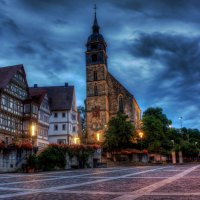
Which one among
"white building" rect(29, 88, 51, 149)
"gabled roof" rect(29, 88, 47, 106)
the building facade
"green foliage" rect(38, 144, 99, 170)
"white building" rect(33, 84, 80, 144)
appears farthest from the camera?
"white building" rect(33, 84, 80, 144)

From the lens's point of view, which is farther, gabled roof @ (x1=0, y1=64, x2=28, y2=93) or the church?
the church

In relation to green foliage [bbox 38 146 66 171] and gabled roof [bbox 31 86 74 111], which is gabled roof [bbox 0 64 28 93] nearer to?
green foliage [bbox 38 146 66 171]

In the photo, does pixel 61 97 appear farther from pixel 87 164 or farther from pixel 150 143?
pixel 87 164

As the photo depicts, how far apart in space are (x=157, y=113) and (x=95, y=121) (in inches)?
550

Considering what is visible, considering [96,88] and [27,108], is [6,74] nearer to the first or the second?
[27,108]

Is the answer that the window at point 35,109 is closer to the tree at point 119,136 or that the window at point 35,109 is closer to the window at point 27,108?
the window at point 27,108

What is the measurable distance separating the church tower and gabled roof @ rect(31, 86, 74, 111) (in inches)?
407

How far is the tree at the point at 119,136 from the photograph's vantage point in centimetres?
5374

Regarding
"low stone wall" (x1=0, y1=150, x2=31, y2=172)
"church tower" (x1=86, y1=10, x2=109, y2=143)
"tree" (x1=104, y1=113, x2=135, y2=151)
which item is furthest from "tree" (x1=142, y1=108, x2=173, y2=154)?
"low stone wall" (x1=0, y1=150, x2=31, y2=172)

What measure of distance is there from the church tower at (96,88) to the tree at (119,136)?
1469 centimetres

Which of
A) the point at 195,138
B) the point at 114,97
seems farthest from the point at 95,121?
the point at 195,138

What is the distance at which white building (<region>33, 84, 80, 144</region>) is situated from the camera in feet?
201

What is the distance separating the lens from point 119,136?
54.0 meters

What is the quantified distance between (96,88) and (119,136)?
2212cm
